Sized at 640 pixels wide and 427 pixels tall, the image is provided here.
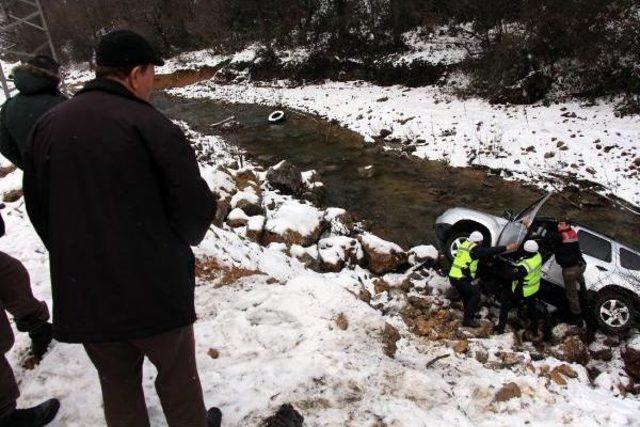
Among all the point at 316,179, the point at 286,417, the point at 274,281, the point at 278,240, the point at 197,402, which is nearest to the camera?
the point at 197,402

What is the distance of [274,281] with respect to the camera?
5.22m

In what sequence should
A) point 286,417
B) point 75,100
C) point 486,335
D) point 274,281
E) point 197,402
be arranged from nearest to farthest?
point 75,100 → point 197,402 → point 286,417 → point 274,281 → point 486,335

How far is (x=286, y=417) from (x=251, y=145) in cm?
1334

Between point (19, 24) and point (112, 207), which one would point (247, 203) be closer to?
point (19, 24)

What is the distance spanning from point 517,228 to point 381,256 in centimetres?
218

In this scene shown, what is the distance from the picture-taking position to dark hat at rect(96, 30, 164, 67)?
1.96m

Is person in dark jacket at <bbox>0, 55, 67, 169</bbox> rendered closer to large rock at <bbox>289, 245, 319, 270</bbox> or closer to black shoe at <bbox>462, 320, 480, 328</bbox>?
large rock at <bbox>289, 245, 319, 270</bbox>

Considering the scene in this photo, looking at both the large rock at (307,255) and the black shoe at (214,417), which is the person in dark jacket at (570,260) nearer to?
the large rock at (307,255)

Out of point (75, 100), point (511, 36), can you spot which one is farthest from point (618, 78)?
point (75, 100)

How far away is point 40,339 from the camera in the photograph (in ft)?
11.6

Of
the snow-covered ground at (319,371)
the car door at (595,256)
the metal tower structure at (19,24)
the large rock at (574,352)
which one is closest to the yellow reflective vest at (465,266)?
the snow-covered ground at (319,371)

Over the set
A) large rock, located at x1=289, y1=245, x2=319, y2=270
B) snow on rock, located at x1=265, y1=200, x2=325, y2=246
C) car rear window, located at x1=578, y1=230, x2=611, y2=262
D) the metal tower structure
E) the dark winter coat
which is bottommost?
large rock, located at x1=289, y1=245, x2=319, y2=270

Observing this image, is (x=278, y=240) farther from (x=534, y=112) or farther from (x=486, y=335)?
(x=534, y=112)

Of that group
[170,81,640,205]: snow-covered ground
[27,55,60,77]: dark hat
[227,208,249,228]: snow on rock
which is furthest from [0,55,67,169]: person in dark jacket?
[170,81,640,205]: snow-covered ground
